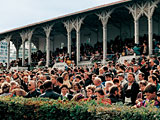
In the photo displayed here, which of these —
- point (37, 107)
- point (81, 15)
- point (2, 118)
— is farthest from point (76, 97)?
point (81, 15)

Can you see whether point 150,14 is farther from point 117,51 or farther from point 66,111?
point 66,111

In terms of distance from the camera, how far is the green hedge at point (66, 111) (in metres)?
4.75

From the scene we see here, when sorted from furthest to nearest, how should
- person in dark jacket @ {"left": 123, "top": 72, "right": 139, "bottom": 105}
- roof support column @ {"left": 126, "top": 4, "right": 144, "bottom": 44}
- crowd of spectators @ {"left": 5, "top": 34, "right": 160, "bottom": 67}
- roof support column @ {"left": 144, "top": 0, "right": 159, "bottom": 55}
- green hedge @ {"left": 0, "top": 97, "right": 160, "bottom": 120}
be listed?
1. roof support column @ {"left": 126, "top": 4, "right": 144, "bottom": 44}
2. roof support column @ {"left": 144, "top": 0, "right": 159, "bottom": 55}
3. crowd of spectators @ {"left": 5, "top": 34, "right": 160, "bottom": 67}
4. person in dark jacket @ {"left": 123, "top": 72, "right": 139, "bottom": 105}
5. green hedge @ {"left": 0, "top": 97, "right": 160, "bottom": 120}

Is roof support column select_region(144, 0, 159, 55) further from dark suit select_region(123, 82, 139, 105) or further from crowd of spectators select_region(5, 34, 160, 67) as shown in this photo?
dark suit select_region(123, 82, 139, 105)

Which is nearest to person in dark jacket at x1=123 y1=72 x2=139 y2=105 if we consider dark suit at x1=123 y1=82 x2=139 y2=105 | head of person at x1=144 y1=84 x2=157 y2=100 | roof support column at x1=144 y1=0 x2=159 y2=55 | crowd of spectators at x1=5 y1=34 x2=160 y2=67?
dark suit at x1=123 y1=82 x2=139 y2=105

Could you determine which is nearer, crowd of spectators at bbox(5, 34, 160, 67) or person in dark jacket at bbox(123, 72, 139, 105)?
person in dark jacket at bbox(123, 72, 139, 105)

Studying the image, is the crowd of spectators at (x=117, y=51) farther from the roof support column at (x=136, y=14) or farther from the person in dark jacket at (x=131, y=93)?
the person in dark jacket at (x=131, y=93)

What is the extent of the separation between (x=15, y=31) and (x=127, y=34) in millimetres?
14512

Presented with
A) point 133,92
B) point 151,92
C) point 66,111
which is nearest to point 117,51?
point 133,92

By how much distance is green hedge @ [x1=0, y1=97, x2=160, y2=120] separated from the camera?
15.6 feet

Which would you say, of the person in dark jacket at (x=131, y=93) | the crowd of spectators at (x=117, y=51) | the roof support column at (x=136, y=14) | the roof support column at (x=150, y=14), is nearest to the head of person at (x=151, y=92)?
the person in dark jacket at (x=131, y=93)

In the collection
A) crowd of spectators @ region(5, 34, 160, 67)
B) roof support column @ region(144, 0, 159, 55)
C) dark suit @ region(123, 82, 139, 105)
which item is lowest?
dark suit @ region(123, 82, 139, 105)

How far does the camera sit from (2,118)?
7.27 meters

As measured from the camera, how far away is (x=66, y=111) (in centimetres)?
568
